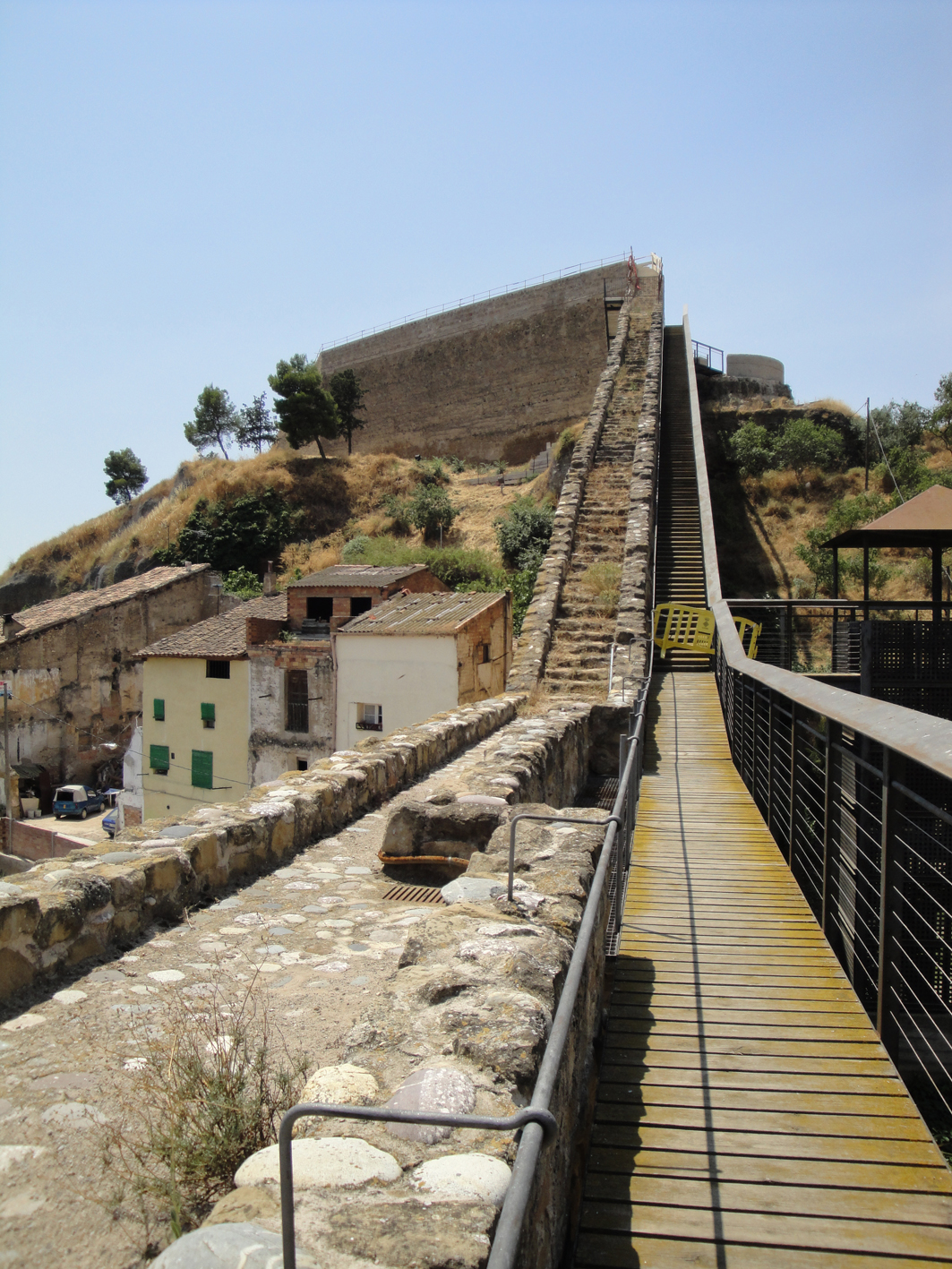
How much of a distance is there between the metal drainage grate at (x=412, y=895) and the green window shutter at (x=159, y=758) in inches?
818

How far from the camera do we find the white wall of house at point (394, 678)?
18938mm

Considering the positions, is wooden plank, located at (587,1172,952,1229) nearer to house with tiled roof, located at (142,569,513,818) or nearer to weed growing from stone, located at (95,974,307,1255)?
weed growing from stone, located at (95,974,307,1255)

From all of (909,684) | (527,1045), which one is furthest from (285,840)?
(909,684)

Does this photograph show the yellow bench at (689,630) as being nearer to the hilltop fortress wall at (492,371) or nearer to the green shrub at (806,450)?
the green shrub at (806,450)

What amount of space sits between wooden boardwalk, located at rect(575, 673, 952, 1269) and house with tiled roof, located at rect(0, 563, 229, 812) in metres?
24.6

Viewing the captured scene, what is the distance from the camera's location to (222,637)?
2417cm

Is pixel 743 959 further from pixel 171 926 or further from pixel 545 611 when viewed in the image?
pixel 545 611

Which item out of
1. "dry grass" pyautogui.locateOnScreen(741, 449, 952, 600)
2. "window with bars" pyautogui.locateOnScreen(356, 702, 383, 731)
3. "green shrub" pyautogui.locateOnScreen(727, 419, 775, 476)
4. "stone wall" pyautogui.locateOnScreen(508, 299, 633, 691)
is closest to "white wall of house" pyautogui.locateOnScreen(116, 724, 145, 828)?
"window with bars" pyautogui.locateOnScreen(356, 702, 383, 731)

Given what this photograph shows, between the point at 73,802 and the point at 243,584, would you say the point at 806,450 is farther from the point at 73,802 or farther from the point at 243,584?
the point at 73,802

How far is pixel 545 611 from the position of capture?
44.8 ft

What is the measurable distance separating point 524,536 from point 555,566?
46.5ft

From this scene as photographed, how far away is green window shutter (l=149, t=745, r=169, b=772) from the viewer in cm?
2409

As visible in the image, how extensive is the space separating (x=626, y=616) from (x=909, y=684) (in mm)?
4011

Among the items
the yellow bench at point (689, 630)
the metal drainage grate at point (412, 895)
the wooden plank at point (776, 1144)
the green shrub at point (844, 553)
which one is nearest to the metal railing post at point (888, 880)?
the wooden plank at point (776, 1144)
